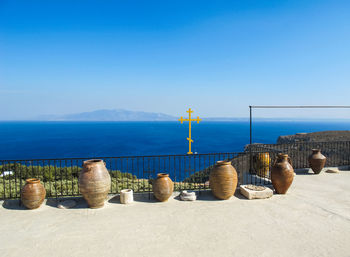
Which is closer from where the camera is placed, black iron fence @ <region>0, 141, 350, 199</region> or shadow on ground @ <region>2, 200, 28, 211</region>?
shadow on ground @ <region>2, 200, 28, 211</region>

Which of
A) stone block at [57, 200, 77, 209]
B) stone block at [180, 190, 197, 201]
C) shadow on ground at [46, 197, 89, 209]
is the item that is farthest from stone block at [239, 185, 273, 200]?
stone block at [57, 200, 77, 209]

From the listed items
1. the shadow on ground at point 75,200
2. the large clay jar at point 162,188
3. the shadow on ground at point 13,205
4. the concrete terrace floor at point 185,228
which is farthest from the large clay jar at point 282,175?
the shadow on ground at point 13,205

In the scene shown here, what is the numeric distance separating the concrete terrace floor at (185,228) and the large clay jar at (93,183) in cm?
22

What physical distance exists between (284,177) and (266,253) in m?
2.96

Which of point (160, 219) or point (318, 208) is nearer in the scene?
point (160, 219)

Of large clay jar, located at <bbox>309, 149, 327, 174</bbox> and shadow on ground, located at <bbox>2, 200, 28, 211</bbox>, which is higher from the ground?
large clay jar, located at <bbox>309, 149, 327, 174</bbox>

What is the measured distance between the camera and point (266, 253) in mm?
3371

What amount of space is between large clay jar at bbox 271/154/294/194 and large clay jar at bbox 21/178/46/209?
5476 millimetres

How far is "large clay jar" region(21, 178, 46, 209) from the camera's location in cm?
495

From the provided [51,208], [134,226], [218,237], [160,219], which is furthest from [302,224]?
[51,208]

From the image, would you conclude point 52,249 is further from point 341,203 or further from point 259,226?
point 341,203

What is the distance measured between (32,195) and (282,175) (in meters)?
5.74

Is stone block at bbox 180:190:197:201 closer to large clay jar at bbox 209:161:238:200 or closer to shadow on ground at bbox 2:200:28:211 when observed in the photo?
large clay jar at bbox 209:161:238:200

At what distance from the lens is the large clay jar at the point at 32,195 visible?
4.95 meters
